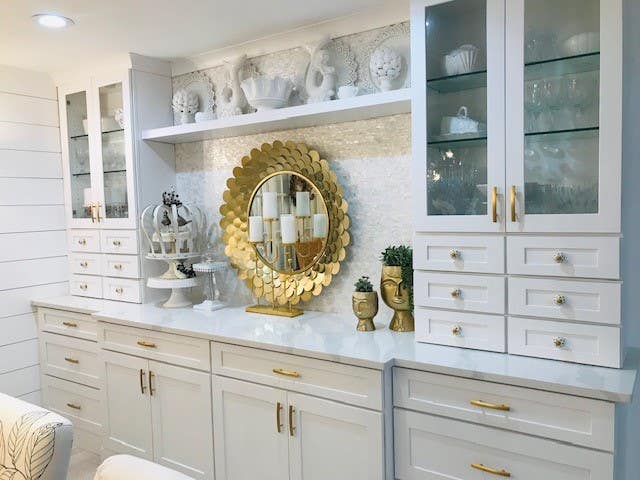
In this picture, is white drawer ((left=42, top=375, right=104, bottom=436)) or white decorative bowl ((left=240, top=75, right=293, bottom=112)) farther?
white drawer ((left=42, top=375, right=104, bottom=436))

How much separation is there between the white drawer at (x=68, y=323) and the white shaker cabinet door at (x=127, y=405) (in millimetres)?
303

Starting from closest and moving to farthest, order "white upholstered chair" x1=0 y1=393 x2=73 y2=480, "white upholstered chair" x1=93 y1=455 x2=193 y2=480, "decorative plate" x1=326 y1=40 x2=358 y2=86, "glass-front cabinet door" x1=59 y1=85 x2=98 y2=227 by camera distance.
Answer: "white upholstered chair" x1=93 y1=455 x2=193 y2=480 → "white upholstered chair" x1=0 y1=393 x2=73 y2=480 → "decorative plate" x1=326 y1=40 x2=358 y2=86 → "glass-front cabinet door" x1=59 y1=85 x2=98 y2=227

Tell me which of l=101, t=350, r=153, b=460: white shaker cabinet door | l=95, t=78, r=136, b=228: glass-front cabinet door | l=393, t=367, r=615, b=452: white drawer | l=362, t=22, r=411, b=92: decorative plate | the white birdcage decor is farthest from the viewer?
l=95, t=78, r=136, b=228: glass-front cabinet door

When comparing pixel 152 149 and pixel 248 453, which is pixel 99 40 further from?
pixel 248 453

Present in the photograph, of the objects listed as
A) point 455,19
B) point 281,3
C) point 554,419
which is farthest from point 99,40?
point 554,419

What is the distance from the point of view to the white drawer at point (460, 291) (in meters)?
1.96

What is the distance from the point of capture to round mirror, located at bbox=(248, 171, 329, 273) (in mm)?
2674

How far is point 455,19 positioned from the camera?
2004 mm

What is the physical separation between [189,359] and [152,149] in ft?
4.45

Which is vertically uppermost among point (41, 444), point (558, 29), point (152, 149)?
point (558, 29)

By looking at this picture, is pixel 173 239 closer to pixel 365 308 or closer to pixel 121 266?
pixel 121 266

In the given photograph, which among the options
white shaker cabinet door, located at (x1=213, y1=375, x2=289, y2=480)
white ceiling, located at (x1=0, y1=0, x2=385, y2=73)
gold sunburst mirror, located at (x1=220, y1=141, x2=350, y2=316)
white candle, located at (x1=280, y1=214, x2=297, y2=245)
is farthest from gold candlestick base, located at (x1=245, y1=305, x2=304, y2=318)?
white ceiling, located at (x1=0, y1=0, x2=385, y2=73)

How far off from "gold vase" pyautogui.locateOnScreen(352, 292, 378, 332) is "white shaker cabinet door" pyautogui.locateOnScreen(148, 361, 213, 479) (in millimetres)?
741

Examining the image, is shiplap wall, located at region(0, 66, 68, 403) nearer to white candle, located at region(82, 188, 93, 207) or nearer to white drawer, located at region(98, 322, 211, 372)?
white candle, located at region(82, 188, 93, 207)
